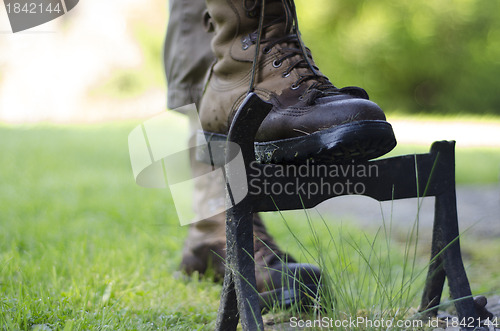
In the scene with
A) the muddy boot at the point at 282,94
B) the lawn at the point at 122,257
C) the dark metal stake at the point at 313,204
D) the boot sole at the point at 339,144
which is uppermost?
the muddy boot at the point at 282,94

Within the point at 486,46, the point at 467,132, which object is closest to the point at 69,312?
the point at 467,132

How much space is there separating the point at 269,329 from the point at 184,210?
0.88 m

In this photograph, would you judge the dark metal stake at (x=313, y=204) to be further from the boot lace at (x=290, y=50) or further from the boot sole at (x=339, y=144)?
the boot lace at (x=290, y=50)

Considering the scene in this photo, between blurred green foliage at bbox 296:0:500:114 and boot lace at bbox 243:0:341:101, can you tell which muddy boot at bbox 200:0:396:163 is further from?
blurred green foliage at bbox 296:0:500:114

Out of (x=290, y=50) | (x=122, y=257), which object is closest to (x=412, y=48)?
(x=122, y=257)

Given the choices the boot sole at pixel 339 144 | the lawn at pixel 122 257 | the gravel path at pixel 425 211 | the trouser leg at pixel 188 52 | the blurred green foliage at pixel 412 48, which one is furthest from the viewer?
the blurred green foliage at pixel 412 48

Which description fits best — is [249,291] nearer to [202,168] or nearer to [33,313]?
[33,313]

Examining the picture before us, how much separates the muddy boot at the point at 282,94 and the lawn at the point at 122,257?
0.19 meters

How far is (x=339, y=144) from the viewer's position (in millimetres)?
1088

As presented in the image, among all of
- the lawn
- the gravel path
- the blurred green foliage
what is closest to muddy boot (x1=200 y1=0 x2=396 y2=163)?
the lawn

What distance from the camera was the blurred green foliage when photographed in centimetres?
1567

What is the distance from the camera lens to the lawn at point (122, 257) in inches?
48.0

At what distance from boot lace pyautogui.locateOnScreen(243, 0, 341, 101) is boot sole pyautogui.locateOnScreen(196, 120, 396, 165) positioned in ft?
0.41

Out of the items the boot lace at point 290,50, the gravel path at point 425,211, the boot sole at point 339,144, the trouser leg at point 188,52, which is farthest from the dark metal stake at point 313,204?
the gravel path at point 425,211
